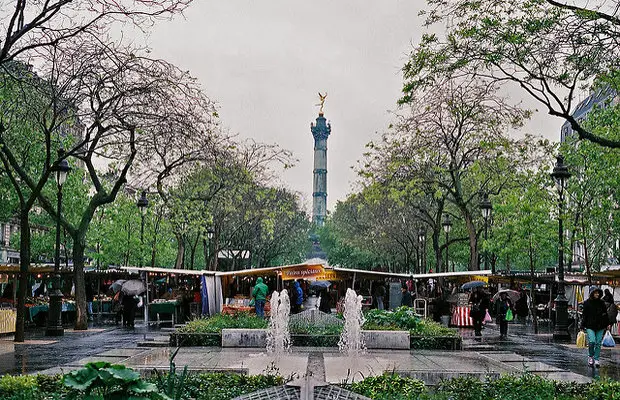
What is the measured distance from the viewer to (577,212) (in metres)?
37.3

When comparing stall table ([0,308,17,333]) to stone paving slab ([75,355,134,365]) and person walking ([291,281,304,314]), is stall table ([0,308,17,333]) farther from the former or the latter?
person walking ([291,281,304,314])

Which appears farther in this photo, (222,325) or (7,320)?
(7,320)

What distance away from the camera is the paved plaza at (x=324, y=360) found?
16.5 metres

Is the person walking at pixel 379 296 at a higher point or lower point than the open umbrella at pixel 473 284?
lower

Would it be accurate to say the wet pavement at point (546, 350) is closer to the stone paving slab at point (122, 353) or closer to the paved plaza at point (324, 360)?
the paved plaza at point (324, 360)

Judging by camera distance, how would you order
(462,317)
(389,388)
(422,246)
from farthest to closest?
(422,246) < (462,317) < (389,388)

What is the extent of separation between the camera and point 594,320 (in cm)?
1872

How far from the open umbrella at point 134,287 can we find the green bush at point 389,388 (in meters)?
22.5

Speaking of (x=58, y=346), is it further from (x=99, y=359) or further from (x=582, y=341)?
(x=582, y=341)

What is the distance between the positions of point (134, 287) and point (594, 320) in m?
19.2

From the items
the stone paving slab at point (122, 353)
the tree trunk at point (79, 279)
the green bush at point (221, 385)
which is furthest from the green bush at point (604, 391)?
the tree trunk at point (79, 279)

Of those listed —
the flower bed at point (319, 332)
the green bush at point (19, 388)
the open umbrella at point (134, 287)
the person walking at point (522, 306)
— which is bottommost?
the green bush at point (19, 388)

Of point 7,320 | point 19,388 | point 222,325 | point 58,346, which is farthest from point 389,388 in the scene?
point 7,320

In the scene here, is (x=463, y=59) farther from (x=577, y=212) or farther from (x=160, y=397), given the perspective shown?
(x=577, y=212)
